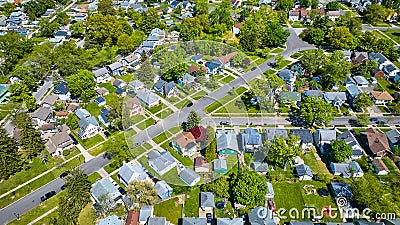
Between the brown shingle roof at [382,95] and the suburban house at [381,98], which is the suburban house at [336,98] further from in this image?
the brown shingle roof at [382,95]

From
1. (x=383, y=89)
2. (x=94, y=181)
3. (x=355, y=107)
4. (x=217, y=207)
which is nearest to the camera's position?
(x=217, y=207)

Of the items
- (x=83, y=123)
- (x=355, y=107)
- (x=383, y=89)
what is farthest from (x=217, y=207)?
(x=383, y=89)

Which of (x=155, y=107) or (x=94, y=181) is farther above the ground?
(x=155, y=107)

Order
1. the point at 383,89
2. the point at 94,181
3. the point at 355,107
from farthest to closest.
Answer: the point at 383,89
the point at 355,107
the point at 94,181

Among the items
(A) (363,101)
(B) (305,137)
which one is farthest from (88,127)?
(A) (363,101)

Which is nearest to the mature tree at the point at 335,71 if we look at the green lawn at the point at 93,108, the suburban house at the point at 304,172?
the suburban house at the point at 304,172

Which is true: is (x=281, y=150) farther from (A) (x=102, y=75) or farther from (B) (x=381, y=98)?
(A) (x=102, y=75)

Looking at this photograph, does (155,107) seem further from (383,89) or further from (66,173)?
(383,89)
